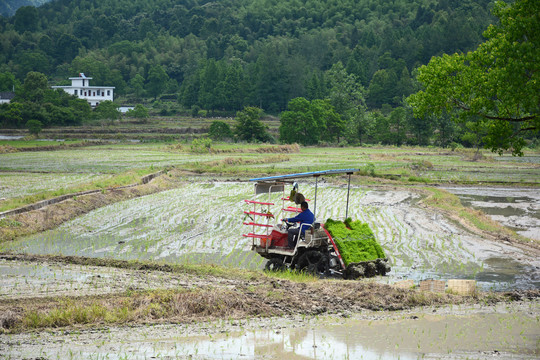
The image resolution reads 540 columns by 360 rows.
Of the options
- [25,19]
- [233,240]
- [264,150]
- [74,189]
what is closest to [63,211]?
[74,189]

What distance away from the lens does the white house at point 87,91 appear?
347 ft

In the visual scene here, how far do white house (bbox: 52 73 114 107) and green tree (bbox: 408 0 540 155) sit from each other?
94947 millimetres

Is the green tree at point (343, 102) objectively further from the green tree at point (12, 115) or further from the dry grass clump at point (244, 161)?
the green tree at point (12, 115)

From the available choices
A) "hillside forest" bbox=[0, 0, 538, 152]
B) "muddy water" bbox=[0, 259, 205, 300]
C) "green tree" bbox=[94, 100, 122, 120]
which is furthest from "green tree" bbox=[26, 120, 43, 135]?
"muddy water" bbox=[0, 259, 205, 300]

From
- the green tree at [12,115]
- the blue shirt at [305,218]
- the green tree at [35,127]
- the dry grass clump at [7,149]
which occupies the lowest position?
the dry grass clump at [7,149]

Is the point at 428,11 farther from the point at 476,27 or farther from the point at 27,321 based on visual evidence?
the point at 27,321

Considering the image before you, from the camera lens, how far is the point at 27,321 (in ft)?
27.1

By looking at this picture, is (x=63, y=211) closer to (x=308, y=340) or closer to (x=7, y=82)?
(x=308, y=340)

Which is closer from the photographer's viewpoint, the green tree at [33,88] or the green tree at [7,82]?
the green tree at [33,88]

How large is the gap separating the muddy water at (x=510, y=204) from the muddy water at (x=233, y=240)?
2418mm

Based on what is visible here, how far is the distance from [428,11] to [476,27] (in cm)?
3028

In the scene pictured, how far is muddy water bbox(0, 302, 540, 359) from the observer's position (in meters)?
7.46

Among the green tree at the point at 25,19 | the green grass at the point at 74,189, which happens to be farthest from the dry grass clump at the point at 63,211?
the green tree at the point at 25,19

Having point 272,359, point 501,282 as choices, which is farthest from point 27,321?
point 501,282
